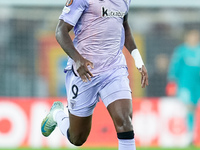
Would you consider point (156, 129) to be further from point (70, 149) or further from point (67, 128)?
point (67, 128)

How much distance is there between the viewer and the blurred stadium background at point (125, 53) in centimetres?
1233

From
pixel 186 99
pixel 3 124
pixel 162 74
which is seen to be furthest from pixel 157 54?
pixel 3 124

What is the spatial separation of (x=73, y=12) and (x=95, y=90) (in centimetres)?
84

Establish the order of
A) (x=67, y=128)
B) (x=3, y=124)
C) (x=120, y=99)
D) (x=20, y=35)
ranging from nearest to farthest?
(x=120, y=99) < (x=67, y=128) < (x=3, y=124) < (x=20, y=35)

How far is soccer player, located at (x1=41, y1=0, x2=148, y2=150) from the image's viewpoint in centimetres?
606

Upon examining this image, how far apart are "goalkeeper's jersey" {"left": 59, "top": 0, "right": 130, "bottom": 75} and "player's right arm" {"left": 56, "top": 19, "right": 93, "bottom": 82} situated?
0.16 metres

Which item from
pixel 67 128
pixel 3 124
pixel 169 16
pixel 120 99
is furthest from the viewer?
pixel 169 16

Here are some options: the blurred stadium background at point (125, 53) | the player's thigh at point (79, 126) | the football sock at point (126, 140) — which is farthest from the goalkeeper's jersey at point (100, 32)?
the blurred stadium background at point (125, 53)

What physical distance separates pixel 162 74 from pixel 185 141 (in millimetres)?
3184

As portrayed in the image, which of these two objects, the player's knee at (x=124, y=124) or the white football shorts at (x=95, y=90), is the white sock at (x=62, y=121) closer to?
the white football shorts at (x=95, y=90)

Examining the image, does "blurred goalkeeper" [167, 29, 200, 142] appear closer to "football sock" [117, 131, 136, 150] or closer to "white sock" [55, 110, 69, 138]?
"white sock" [55, 110, 69, 138]

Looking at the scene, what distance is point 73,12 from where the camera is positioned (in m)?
6.18

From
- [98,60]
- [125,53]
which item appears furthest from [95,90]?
[125,53]

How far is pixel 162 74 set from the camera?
50.2 ft
